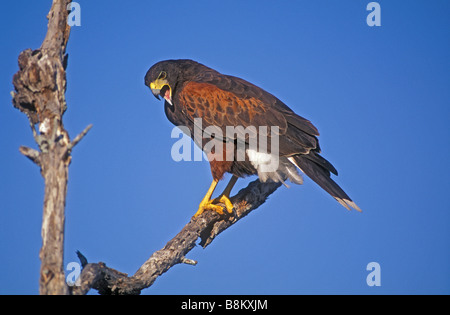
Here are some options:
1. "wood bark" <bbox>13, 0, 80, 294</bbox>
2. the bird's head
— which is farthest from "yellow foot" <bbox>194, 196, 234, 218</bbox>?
"wood bark" <bbox>13, 0, 80, 294</bbox>

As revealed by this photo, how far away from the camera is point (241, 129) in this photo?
17.4 ft

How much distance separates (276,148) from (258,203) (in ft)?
→ 3.13

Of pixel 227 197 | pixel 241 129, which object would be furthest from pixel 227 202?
pixel 241 129

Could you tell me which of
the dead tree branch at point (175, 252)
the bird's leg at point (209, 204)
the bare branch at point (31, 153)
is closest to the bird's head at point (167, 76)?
the bird's leg at point (209, 204)

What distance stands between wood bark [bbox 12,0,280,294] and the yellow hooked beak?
6.60 feet

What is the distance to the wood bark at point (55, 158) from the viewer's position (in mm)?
2949

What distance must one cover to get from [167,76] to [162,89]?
7.3 inches

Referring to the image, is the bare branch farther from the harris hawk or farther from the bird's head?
the bird's head

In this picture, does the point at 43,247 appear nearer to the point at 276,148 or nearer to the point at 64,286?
the point at 64,286

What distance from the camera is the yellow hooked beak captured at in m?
5.69

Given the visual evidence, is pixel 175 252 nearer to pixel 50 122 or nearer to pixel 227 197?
pixel 227 197
